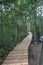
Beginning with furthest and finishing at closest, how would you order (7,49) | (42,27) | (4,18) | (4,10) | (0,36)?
(42,27)
(7,49)
(0,36)
(4,18)
(4,10)

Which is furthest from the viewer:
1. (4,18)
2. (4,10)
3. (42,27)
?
(42,27)

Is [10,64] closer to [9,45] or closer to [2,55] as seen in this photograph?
[2,55]

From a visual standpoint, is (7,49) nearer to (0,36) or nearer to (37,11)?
(0,36)

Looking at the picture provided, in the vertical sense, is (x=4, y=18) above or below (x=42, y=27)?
above

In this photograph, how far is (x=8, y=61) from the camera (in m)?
3.58

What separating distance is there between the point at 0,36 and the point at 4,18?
2.82ft

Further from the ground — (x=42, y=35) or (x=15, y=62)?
(x=15, y=62)

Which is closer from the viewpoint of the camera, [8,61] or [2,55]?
[8,61]

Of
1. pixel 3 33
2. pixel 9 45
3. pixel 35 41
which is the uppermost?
pixel 3 33

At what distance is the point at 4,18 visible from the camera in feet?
15.3

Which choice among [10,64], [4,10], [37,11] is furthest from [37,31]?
[10,64]

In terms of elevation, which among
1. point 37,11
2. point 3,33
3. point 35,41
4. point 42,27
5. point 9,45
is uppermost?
point 37,11

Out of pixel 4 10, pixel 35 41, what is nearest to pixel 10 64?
pixel 4 10

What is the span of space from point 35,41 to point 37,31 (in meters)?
0.76
